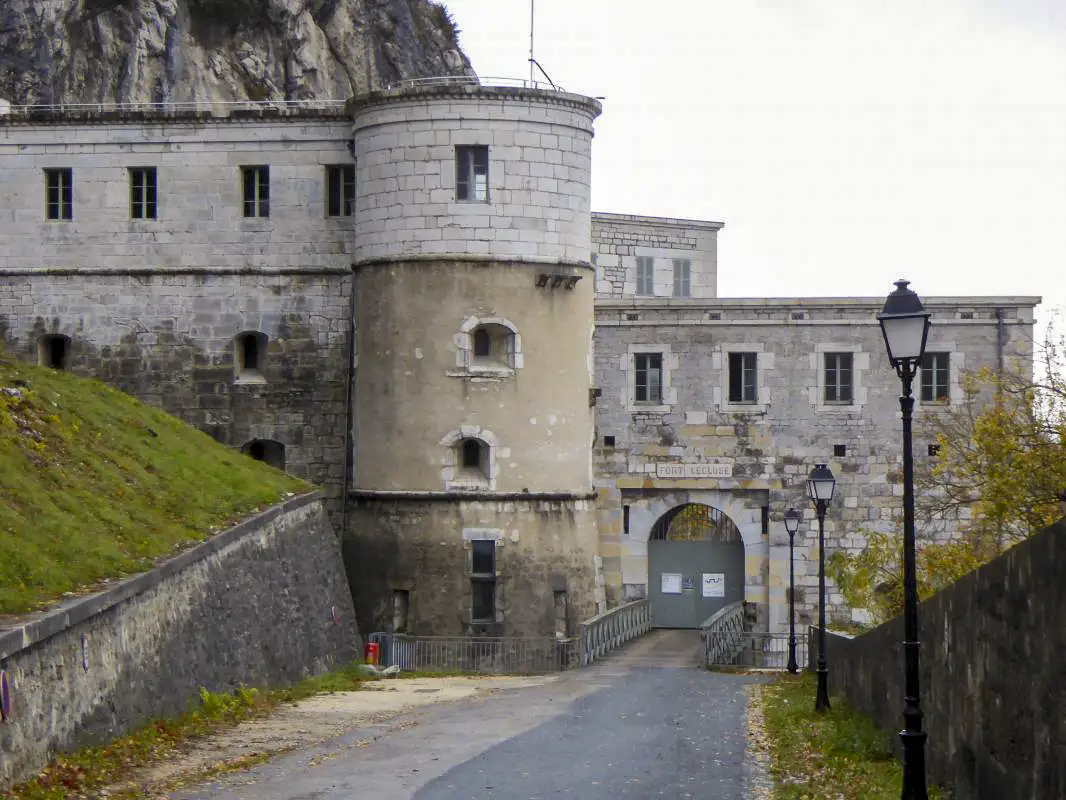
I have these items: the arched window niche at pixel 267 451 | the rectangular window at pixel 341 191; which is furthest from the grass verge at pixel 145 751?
the rectangular window at pixel 341 191

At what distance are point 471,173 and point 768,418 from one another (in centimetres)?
965

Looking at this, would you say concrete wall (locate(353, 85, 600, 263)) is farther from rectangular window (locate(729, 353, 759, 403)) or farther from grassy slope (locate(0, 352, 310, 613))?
rectangular window (locate(729, 353, 759, 403))

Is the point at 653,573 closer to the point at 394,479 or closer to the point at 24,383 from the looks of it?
the point at 394,479

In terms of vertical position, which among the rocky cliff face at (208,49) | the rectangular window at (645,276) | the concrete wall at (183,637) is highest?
the rocky cliff face at (208,49)

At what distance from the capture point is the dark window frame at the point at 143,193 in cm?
3341

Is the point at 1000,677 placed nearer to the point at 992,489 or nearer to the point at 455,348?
the point at 992,489

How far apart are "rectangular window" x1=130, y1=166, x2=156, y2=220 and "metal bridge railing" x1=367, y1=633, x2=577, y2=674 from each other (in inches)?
435

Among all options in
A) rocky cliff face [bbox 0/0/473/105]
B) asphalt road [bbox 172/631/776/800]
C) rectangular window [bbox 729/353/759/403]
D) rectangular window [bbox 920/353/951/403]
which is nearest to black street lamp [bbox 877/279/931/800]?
asphalt road [bbox 172/631/776/800]

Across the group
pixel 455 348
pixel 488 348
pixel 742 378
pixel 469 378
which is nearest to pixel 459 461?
pixel 469 378

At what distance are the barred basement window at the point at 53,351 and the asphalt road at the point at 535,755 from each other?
14.6 metres

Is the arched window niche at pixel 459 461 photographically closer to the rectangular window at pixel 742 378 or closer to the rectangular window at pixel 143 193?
the rectangular window at pixel 742 378

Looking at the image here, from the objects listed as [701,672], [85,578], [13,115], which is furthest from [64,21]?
[85,578]

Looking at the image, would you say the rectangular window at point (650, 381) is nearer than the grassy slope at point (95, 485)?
No

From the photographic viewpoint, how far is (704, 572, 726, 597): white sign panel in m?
36.8
